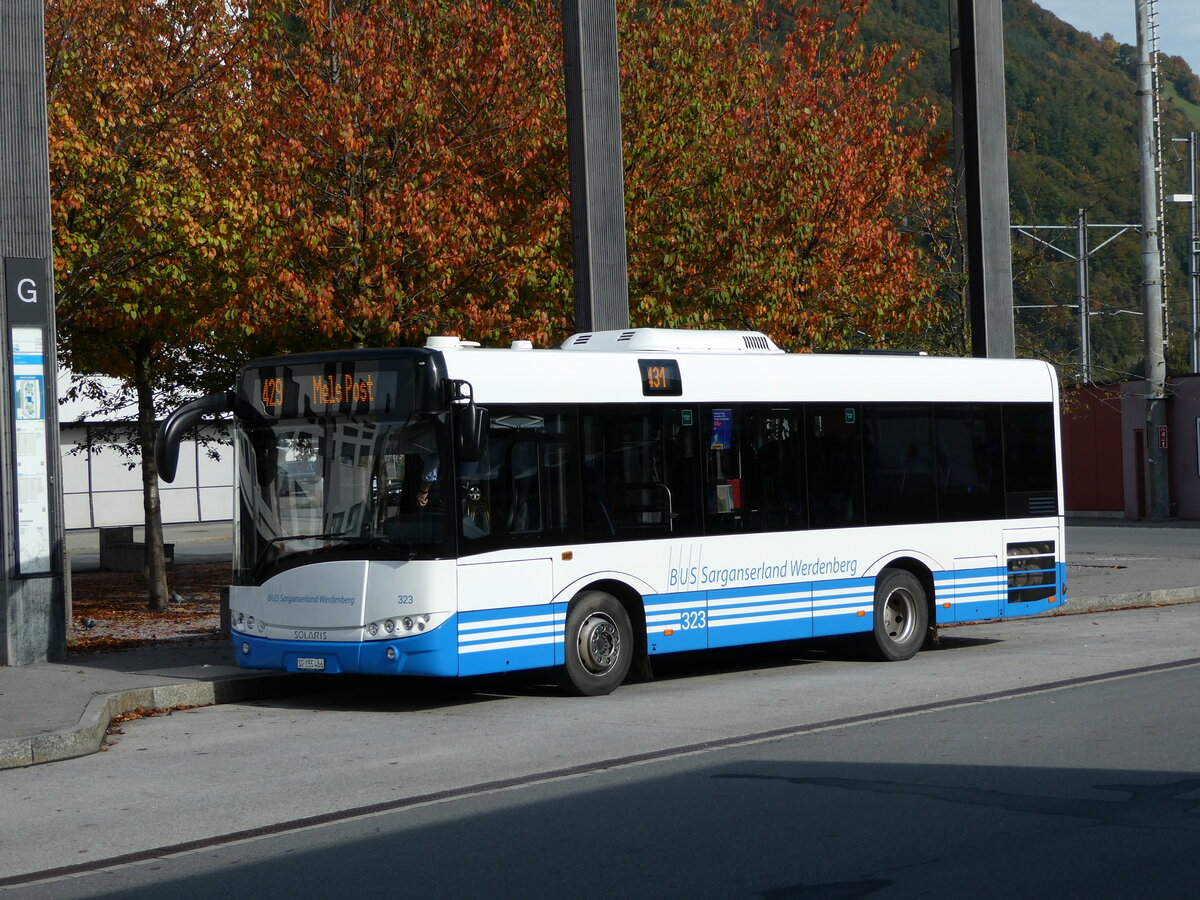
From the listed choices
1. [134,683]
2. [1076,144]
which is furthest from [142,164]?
[1076,144]

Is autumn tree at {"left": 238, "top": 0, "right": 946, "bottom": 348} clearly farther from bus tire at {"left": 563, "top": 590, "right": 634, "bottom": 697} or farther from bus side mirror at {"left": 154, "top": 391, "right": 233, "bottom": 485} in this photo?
bus tire at {"left": 563, "top": 590, "right": 634, "bottom": 697}

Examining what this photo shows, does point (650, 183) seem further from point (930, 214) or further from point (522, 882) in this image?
point (522, 882)

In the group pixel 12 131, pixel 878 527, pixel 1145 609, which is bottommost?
pixel 1145 609

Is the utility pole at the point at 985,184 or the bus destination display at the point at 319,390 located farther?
the utility pole at the point at 985,184

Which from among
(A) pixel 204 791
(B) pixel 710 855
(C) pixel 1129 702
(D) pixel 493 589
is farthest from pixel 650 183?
(B) pixel 710 855

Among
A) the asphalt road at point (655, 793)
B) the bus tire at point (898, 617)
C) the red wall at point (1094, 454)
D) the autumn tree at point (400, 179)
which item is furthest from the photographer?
the red wall at point (1094, 454)

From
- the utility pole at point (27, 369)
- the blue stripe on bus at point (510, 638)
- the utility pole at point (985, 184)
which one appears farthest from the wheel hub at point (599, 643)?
the utility pole at point (985, 184)

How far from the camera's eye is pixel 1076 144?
3789 inches

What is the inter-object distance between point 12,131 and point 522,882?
10184 mm

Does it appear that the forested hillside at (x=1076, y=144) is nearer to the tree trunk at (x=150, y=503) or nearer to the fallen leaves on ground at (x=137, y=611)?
the fallen leaves on ground at (x=137, y=611)

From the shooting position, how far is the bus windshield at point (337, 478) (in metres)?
11.5

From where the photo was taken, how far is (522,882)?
6.39 meters

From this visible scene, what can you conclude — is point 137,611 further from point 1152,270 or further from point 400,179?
point 1152,270

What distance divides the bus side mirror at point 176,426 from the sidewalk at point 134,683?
172cm
